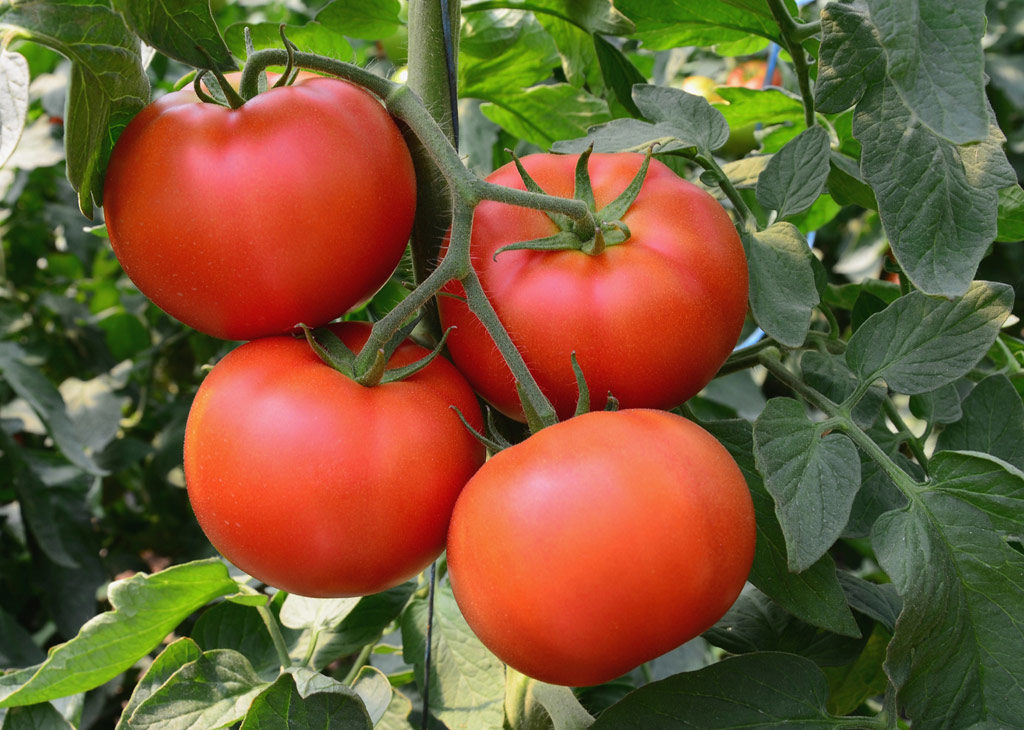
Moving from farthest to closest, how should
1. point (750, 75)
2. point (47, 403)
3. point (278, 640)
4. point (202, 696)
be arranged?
1. point (750, 75)
2. point (47, 403)
3. point (278, 640)
4. point (202, 696)

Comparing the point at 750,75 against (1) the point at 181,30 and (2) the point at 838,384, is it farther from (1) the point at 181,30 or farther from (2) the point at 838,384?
(1) the point at 181,30

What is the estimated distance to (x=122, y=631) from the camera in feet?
2.03

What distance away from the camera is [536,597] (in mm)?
422

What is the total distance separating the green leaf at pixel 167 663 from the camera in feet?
2.06

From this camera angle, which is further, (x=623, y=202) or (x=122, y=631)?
(x=122, y=631)

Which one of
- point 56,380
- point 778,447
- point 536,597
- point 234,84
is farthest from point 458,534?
point 56,380

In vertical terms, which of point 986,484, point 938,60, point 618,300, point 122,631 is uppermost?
point 938,60

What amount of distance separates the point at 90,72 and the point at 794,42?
468 millimetres

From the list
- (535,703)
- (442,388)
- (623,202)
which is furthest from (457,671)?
(623,202)

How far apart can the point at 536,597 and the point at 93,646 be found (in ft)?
1.19

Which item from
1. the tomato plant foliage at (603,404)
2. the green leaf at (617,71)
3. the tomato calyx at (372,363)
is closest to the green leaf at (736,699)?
the tomato plant foliage at (603,404)

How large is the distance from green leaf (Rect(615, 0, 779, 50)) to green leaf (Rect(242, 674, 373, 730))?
0.56 m

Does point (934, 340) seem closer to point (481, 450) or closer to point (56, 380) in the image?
point (481, 450)

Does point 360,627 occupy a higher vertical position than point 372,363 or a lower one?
lower
